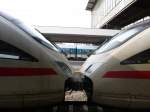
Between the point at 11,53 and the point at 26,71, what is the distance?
268mm

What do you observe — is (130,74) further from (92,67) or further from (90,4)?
(90,4)

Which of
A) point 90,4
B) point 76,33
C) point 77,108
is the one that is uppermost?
point 90,4

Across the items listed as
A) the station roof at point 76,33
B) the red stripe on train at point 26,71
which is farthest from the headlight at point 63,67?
the station roof at point 76,33

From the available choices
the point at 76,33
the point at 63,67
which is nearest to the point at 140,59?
the point at 63,67

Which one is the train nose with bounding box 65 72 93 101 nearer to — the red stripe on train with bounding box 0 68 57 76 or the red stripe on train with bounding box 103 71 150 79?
the red stripe on train with bounding box 103 71 150 79

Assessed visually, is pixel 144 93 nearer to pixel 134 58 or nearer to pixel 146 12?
pixel 134 58

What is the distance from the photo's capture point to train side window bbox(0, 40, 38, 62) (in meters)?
4.29

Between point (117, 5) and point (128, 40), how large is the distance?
40587 millimetres

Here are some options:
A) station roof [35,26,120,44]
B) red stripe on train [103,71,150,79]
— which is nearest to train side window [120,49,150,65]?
red stripe on train [103,71,150,79]

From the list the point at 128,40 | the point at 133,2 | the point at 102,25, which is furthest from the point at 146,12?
the point at 128,40

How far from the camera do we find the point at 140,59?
461 cm

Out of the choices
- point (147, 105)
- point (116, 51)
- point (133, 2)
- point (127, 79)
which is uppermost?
point (133, 2)

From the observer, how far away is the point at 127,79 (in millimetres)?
4570

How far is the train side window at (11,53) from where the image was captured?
429 centimetres
